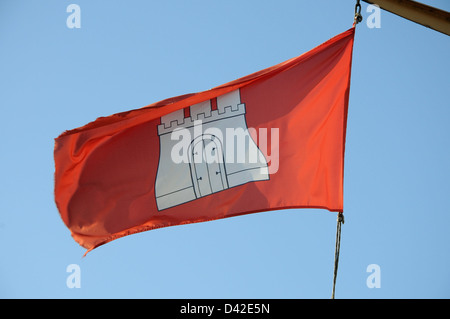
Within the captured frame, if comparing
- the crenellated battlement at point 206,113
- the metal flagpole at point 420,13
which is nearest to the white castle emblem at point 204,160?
the crenellated battlement at point 206,113

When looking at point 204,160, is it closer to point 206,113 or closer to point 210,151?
point 210,151

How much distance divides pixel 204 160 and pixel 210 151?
0.17m

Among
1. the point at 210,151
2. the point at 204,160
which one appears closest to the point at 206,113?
the point at 210,151

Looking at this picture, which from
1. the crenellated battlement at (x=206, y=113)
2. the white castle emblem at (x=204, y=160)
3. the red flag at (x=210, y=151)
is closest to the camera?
the red flag at (x=210, y=151)

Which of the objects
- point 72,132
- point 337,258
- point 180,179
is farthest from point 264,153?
point 72,132

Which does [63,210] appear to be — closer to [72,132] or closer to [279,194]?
[72,132]

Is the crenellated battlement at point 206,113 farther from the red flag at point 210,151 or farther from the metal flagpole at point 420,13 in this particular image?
the metal flagpole at point 420,13

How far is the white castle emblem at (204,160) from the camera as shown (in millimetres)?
11602

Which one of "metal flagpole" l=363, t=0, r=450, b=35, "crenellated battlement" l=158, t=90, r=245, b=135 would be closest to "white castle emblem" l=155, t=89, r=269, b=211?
"crenellated battlement" l=158, t=90, r=245, b=135

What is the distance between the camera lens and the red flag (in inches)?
452

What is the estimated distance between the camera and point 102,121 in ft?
39.0

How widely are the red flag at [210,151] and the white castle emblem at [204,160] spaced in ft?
0.05

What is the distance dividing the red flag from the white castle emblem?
0.05 feet

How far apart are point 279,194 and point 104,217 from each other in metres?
2.83
